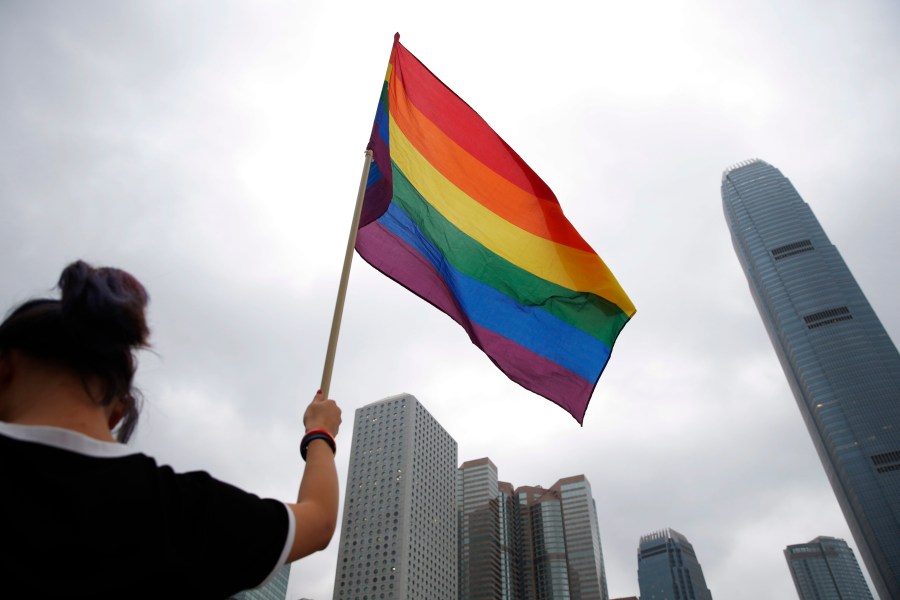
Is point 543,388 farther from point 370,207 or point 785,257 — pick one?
point 785,257

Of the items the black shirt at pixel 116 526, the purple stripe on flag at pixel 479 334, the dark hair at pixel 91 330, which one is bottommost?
the black shirt at pixel 116 526

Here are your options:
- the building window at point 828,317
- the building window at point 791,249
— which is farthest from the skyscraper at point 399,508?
the building window at point 791,249

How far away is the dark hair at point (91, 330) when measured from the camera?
58.2 inches

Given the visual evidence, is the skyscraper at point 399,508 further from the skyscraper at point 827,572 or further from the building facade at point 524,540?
the skyscraper at point 827,572

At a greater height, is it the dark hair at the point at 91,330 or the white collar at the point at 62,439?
the dark hair at the point at 91,330

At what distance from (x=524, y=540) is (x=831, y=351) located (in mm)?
77220

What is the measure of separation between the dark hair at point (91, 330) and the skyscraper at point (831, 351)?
12256cm

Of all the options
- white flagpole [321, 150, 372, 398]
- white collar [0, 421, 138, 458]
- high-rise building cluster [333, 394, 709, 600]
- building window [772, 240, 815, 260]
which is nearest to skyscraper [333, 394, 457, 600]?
high-rise building cluster [333, 394, 709, 600]

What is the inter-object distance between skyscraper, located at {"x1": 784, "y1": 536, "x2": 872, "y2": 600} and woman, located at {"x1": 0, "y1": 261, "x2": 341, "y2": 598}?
767 feet

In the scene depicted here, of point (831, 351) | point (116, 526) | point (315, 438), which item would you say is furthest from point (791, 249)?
point (116, 526)

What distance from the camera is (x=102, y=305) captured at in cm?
156

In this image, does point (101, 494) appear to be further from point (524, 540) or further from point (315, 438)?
point (524, 540)

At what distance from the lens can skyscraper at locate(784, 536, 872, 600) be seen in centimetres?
17762

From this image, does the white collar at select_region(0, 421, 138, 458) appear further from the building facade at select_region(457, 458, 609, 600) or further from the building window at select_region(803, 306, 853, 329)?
the building window at select_region(803, 306, 853, 329)
